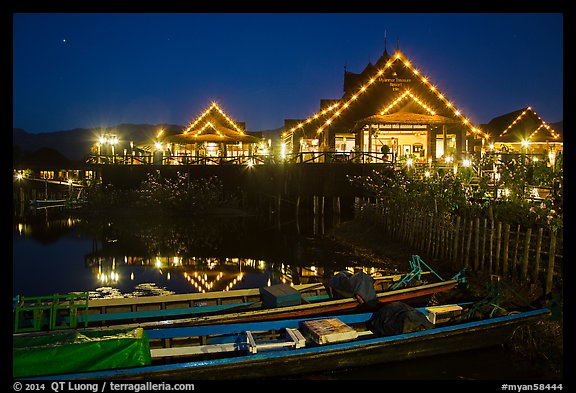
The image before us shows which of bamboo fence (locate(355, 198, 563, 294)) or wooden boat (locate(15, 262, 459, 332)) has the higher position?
bamboo fence (locate(355, 198, 563, 294))

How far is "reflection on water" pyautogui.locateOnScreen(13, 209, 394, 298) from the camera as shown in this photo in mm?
14039

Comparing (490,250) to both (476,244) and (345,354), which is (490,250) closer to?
(476,244)

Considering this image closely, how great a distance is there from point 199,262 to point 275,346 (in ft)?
32.3

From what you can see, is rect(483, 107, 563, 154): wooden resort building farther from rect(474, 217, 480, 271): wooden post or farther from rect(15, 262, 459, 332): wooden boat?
rect(15, 262, 459, 332): wooden boat

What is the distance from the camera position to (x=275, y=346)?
7.20 meters

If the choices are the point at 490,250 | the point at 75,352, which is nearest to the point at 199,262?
the point at 490,250

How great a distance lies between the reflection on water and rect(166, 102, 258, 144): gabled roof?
7.37 m

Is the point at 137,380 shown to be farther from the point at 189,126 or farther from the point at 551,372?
the point at 189,126

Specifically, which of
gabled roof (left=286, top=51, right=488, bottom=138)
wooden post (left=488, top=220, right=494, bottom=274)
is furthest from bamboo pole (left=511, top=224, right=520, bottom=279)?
gabled roof (left=286, top=51, right=488, bottom=138)

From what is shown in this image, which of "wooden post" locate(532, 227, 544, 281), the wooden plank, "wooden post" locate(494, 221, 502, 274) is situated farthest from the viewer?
"wooden post" locate(494, 221, 502, 274)

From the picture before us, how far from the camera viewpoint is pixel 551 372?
24.1 ft

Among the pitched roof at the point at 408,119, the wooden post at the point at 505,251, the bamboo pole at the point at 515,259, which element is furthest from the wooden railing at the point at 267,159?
the bamboo pole at the point at 515,259

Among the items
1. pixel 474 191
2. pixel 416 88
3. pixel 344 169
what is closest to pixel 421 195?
pixel 474 191
